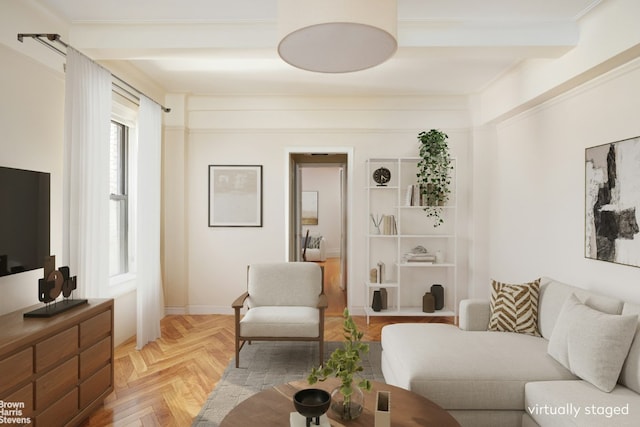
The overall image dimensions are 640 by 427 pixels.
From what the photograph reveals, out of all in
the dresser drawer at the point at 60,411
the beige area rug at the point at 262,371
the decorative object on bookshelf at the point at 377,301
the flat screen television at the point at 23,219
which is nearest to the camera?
the dresser drawer at the point at 60,411

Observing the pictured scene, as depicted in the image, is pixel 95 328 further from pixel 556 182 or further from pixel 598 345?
pixel 556 182

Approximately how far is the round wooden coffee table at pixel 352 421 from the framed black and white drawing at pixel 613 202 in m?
1.84

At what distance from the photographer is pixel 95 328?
108 inches

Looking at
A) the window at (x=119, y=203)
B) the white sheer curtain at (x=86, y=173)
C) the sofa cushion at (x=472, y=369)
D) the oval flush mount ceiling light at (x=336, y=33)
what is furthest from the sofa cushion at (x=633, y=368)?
the window at (x=119, y=203)

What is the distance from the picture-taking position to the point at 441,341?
2.90 metres

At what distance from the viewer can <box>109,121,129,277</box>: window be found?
14.5 ft

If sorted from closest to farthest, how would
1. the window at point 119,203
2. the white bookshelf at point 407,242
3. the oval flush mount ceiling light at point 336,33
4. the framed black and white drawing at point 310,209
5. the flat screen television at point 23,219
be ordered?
the oval flush mount ceiling light at point 336,33, the flat screen television at point 23,219, the window at point 119,203, the white bookshelf at point 407,242, the framed black and white drawing at point 310,209

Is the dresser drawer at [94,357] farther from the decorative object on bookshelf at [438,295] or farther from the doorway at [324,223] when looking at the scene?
the doorway at [324,223]

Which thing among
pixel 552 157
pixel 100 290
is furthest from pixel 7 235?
pixel 552 157

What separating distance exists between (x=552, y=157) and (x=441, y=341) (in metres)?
2.06

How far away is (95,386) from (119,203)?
229cm

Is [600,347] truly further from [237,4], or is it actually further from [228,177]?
[228,177]

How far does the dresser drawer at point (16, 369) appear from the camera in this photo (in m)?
1.95

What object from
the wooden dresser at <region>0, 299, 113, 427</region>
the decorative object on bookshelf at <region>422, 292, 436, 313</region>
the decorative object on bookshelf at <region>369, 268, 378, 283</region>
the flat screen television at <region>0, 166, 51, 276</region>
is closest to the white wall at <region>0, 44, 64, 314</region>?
the flat screen television at <region>0, 166, 51, 276</region>
